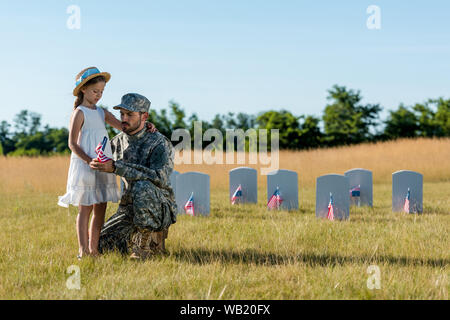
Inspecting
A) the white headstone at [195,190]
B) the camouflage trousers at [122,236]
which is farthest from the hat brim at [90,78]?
the white headstone at [195,190]

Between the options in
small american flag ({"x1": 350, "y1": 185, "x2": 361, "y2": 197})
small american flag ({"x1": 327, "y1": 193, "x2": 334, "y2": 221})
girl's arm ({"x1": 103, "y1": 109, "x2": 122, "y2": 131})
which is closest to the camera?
girl's arm ({"x1": 103, "y1": 109, "x2": 122, "y2": 131})

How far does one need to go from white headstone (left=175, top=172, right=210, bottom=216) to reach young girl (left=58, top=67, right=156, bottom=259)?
12.5 ft

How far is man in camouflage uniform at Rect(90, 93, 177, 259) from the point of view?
15.5ft

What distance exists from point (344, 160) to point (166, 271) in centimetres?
1803

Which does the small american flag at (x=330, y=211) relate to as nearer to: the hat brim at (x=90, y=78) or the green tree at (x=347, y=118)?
the hat brim at (x=90, y=78)

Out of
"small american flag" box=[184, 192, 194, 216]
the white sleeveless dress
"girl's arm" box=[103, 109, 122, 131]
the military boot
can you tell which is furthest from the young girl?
"small american flag" box=[184, 192, 194, 216]

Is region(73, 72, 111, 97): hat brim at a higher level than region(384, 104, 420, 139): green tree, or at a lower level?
lower

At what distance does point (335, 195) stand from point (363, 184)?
219 cm

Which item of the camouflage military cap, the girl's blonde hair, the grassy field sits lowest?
the grassy field

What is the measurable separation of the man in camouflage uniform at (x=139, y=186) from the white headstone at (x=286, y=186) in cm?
459

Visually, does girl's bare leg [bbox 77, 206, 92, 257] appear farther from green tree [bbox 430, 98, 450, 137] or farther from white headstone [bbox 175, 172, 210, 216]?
green tree [bbox 430, 98, 450, 137]

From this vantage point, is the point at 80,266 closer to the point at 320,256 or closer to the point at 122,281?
the point at 122,281

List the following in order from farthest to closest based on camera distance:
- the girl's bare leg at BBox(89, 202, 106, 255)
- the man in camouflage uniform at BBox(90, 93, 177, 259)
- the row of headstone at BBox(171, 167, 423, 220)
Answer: the row of headstone at BBox(171, 167, 423, 220), the girl's bare leg at BBox(89, 202, 106, 255), the man in camouflage uniform at BBox(90, 93, 177, 259)

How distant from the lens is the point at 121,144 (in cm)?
513
